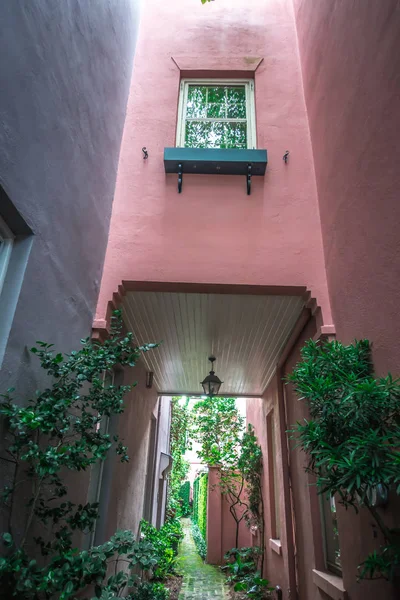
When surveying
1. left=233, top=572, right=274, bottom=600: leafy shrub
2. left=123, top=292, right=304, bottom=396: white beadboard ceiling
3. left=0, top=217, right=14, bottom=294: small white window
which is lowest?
left=233, top=572, right=274, bottom=600: leafy shrub

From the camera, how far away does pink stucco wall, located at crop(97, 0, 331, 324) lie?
386 centimetres

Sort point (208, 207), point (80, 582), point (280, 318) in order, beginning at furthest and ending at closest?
point (280, 318) → point (208, 207) → point (80, 582)

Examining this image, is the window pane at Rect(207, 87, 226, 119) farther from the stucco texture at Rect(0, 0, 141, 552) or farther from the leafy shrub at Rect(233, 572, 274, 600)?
the leafy shrub at Rect(233, 572, 274, 600)

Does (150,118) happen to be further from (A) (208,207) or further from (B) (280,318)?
(B) (280,318)

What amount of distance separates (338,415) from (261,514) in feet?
21.1

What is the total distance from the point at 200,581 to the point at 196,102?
29.5 feet

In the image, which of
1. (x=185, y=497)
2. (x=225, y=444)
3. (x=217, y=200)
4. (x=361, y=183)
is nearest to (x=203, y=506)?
(x=225, y=444)

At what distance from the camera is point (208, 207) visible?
4188 millimetres

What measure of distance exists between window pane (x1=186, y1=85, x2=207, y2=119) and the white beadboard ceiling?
261 cm

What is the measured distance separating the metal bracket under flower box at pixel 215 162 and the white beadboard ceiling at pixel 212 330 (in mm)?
1223

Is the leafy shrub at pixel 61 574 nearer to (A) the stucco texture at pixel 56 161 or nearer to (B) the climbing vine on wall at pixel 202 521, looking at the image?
(A) the stucco texture at pixel 56 161

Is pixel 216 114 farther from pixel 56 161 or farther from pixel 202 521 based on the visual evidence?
pixel 202 521

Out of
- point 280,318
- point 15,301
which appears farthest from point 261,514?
point 15,301

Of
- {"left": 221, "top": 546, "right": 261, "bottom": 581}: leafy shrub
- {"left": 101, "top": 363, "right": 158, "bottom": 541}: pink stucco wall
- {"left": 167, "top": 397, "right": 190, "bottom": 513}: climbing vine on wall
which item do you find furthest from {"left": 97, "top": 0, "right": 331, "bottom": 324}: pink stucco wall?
{"left": 167, "top": 397, "right": 190, "bottom": 513}: climbing vine on wall
